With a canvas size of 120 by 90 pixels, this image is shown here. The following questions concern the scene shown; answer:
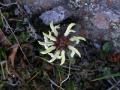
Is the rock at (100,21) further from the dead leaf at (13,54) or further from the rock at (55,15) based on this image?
the dead leaf at (13,54)

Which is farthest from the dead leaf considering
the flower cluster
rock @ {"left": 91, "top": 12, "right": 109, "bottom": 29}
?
rock @ {"left": 91, "top": 12, "right": 109, "bottom": 29}

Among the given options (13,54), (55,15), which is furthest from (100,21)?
(13,54)

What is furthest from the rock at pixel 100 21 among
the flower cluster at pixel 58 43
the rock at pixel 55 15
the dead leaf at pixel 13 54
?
the dead leaf at pixel 13 54

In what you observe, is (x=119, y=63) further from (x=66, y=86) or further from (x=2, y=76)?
(x=2, y=76)

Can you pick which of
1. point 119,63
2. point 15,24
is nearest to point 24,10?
point 15,24

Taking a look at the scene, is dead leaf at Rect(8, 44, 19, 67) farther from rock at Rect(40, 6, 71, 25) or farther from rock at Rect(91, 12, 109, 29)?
rock at Rect(91, 12, 109, 29)

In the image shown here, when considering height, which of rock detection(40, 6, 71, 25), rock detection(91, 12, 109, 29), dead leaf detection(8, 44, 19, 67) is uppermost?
rock detection(40, 6, 71, 25)

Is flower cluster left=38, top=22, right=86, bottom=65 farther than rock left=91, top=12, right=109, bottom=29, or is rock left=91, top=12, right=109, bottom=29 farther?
rock left=91, top=12, right=109, bottom=29
